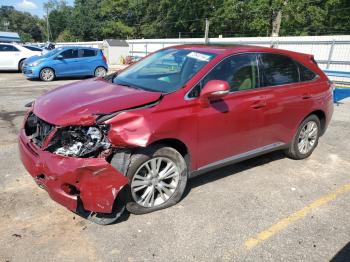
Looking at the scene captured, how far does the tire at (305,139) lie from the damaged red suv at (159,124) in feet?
0.40

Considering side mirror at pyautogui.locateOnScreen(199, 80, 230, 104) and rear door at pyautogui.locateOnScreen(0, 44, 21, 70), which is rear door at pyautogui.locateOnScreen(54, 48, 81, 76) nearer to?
rear door at pyautogui.locateOnScreen(0, 44, 21, 70)

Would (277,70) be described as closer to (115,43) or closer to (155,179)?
(155,179)

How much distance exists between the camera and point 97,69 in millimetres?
16859

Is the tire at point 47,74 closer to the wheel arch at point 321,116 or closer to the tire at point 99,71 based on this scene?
the tire at point 99,71

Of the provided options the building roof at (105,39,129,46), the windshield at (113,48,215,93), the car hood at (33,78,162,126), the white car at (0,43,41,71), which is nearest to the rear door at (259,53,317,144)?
the windshield at (113,48,215,93)

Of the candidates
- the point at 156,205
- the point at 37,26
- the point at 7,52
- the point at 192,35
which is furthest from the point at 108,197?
the point at 37,26

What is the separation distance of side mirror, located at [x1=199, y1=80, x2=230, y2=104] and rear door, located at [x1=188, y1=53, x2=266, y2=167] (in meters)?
0.09

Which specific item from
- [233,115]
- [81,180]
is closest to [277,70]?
[233,115]

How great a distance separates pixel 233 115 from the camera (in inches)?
165

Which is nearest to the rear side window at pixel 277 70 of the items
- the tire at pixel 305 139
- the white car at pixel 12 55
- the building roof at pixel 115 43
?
the tire at pixel 305 139

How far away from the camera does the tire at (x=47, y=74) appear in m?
15.1

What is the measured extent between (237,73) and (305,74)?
61.6 inches

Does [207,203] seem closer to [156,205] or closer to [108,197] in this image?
[156,205]

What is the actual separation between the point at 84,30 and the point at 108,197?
273 feet
